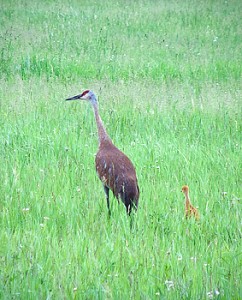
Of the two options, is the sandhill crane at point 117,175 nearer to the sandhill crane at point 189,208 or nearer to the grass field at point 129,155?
the grass field at point 129,155

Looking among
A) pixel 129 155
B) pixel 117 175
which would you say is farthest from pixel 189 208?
pixel 129 155

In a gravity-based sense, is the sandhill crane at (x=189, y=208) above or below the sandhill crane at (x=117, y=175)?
below

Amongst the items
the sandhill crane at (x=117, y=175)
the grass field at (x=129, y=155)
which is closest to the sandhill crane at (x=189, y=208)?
the grass field at (x=129, y=155)

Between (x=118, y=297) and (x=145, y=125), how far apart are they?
5.23 meters

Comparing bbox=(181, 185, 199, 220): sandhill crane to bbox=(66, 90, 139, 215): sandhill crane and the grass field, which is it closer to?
the grass field

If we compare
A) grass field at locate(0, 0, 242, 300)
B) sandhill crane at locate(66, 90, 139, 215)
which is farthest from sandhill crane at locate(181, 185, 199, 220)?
sandhill crane at locate(66, 90, 139, 215)

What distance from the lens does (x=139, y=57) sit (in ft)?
49.0

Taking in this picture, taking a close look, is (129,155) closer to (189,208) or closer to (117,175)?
(117,175)

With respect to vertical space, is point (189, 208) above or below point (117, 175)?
below

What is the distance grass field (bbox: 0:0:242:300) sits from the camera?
5.05 m

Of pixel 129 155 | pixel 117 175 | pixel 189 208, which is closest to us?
pixel 189 208

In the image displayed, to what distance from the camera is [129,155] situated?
844 centimetres

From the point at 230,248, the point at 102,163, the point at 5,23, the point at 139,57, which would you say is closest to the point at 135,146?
the point at 102,163

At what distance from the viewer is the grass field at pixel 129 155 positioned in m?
5.05
